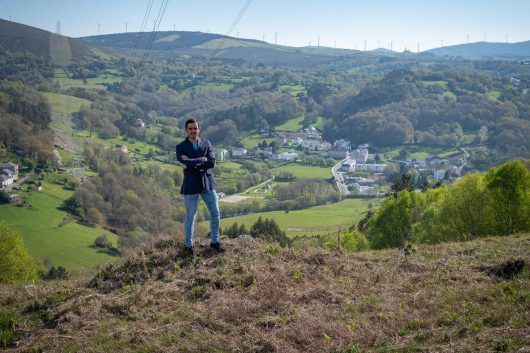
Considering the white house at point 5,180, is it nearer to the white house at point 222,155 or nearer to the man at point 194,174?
the white house at point 222,155

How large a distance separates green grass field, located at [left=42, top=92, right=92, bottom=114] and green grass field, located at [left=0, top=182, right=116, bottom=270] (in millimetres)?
35492

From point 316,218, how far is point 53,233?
1434 inches

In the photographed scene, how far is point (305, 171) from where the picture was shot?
333 feet

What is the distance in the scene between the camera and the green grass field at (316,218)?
59.0 meters

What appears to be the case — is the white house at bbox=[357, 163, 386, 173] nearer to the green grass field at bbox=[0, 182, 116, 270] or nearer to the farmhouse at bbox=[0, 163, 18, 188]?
the green grass field at bbox=[0, 182, 116, 270]

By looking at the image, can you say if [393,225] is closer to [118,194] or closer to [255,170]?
[118,194]

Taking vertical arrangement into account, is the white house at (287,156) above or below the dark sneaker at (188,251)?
below

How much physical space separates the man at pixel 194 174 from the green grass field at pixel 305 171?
8598 cm

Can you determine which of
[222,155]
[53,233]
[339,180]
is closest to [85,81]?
[222,155]

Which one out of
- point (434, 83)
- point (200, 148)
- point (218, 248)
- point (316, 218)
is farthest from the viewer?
point (434, 83)

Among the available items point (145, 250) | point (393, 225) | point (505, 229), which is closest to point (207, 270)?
point (145, 250)

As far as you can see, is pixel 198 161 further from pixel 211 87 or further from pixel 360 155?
pixel 211 87

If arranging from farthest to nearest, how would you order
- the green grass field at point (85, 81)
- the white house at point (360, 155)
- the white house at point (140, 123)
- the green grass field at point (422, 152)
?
the white house at point (360, 155) → the green grass field at point (422, 152) → the white house at point (140, 123) → the green grass field at point (85, 81)

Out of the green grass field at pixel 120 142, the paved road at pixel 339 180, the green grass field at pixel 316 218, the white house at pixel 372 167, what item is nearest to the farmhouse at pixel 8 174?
the green grass field at pixel 120 142
